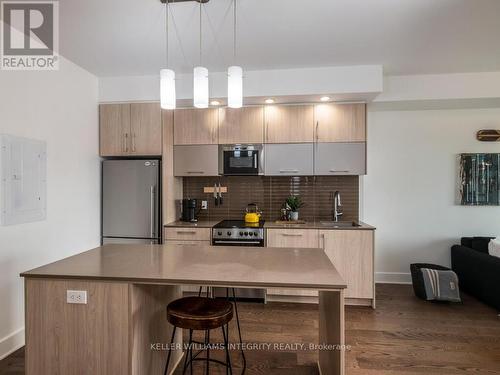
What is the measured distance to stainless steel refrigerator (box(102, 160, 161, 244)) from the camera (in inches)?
139

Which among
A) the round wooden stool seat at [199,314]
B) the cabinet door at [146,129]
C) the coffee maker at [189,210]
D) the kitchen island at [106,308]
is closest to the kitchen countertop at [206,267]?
the kitchen island at [106,308]

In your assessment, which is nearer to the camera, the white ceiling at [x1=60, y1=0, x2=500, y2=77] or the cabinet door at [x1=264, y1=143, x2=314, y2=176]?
the white ceiling at [x1=60, y1=0, x2=500, y2=77]

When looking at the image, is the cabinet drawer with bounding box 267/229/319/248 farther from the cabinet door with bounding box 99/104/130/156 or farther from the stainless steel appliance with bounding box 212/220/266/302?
the cabinet door with bounding box 99/104/130/156

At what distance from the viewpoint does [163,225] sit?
11.6 ft

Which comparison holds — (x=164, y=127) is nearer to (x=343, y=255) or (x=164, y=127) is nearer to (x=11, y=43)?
(x=11, y=43)

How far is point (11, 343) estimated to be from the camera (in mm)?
2420

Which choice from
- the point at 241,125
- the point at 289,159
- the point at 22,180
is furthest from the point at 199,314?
the point at 241,125

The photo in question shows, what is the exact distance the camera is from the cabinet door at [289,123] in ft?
11.7

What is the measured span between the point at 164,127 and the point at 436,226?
3.79 m

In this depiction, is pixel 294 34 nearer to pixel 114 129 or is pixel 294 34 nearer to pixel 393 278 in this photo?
pixel 114 129

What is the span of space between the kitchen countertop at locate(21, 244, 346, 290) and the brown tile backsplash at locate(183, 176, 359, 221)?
175 centimetres

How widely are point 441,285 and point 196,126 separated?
3414mm

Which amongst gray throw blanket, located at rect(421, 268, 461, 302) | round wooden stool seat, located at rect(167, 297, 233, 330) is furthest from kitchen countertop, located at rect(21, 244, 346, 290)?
gray throw blanket, located at rect(421, 268, 461, 302)

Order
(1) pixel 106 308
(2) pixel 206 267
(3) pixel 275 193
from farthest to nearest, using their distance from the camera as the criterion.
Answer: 1. (3) pixel 275 193
2. (2) pixel 206 267
3. (1) pixel 106 308
